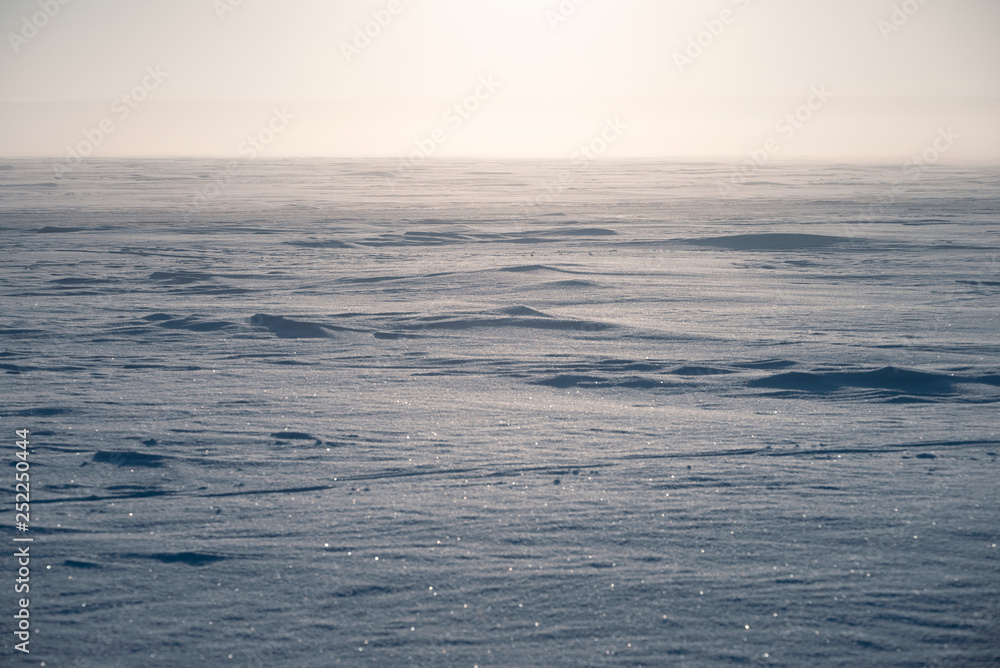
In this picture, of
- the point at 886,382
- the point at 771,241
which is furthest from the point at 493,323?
the point at 771,241

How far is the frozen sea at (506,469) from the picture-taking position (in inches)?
94.2

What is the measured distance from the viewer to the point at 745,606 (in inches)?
97.7

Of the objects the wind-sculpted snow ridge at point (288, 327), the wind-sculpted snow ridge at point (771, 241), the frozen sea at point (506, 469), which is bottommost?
the frozen sea at point (506, 469)

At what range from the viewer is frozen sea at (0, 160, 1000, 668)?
2393mm

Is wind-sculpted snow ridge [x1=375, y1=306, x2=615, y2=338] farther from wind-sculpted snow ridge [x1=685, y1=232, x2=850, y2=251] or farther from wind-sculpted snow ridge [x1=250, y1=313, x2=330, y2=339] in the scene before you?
wind-sculpted snow ridge [x1=685, y1=232, x2=850, y2=251]

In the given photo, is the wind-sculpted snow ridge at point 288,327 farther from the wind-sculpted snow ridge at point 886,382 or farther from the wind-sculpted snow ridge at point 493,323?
the wind-sculpted snow ridge at point 886,382

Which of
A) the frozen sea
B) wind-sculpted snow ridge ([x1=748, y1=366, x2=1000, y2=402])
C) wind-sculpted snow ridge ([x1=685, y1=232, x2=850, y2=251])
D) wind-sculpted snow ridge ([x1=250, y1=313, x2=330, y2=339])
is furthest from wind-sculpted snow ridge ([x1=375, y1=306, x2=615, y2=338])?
wind-sculpted snow ridge ([x1=685, y1=232, x2=850, y2=251])

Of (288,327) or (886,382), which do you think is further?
(288,327)

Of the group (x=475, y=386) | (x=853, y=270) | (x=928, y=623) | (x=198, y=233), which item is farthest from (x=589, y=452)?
(x=198, y=233)

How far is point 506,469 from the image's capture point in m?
3.63

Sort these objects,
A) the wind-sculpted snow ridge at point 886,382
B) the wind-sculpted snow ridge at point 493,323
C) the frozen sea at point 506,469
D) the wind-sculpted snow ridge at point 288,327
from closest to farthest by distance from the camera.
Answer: the frozen sea at point 506,469 → the wind-sculpted snow ridge at point 886,382 → the wind-sculpted snow ridge at point 288,327 → the wind-sculpted snow ridge at point 493,323

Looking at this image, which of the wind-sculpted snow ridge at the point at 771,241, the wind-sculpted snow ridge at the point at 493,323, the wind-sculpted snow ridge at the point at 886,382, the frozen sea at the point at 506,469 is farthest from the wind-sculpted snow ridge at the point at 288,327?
the wind-sculpted snow ridge at the point at 771,241

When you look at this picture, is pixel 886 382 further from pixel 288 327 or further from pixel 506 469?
pixel 288 327

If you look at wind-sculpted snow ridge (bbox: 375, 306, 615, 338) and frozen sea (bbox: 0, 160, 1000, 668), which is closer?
frozen sea (bbox: 0, 160, 1000, 668)
